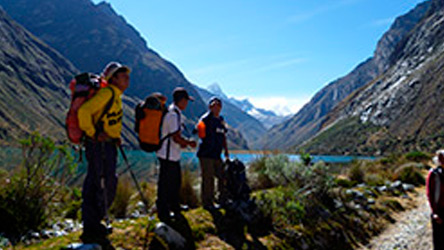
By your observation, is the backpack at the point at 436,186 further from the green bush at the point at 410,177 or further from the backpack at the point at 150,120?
the green bush at the point at 410,177

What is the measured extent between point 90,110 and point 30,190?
2003mm

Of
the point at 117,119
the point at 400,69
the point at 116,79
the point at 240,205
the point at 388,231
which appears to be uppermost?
the point at 400,69

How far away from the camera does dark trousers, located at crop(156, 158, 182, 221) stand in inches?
174

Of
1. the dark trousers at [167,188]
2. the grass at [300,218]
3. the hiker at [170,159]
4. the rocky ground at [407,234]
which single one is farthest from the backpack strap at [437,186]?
the dark trousers at [167,188]

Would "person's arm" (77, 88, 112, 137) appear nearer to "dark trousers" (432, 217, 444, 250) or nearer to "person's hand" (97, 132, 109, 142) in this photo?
"person's hand" (97, 132, 109, 142)

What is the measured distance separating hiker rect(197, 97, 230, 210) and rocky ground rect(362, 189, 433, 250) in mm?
3494

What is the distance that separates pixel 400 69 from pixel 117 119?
195 meters

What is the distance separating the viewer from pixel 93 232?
3.47 metres

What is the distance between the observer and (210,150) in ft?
18.3

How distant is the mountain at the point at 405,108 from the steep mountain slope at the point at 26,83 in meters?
126

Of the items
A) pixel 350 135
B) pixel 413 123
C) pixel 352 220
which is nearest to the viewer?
pixel 352 220

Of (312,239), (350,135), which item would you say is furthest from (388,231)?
(350,135)

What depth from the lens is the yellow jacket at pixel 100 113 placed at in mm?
3203

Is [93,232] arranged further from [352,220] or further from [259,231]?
[352,220]
